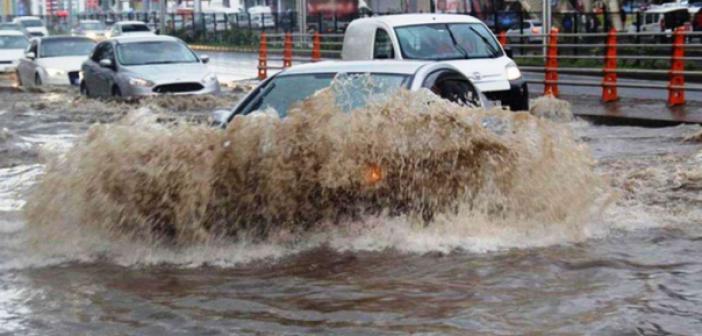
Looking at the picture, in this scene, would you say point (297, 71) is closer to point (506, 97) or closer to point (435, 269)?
point (435, 269)

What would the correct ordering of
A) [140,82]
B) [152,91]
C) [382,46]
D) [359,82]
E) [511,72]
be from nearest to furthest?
[359,82], [511,72], [382,46], [152,91], [140,82]

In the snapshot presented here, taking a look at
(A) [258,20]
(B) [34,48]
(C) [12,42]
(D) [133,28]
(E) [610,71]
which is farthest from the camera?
(A) [258,20]

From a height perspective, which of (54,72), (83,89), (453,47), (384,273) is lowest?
(384,273)

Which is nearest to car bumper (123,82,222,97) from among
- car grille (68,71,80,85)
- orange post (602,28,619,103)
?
car grille (68,71,80,85)

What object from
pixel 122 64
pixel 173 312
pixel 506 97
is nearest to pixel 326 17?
pixel 122 64

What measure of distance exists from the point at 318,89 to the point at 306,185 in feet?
5.40

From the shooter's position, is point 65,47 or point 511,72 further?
point 65,47

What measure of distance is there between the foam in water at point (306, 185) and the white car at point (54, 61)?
20.8 m

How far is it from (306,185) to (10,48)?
107 feet

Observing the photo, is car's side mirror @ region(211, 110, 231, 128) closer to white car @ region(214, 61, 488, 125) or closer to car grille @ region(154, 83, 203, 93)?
white car @ region(214, 61, 488, 125)

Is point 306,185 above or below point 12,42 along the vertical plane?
below

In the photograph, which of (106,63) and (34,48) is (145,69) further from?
(34,48)

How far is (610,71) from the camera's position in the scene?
73.0 ft

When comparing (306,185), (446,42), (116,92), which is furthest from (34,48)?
(306,185)
